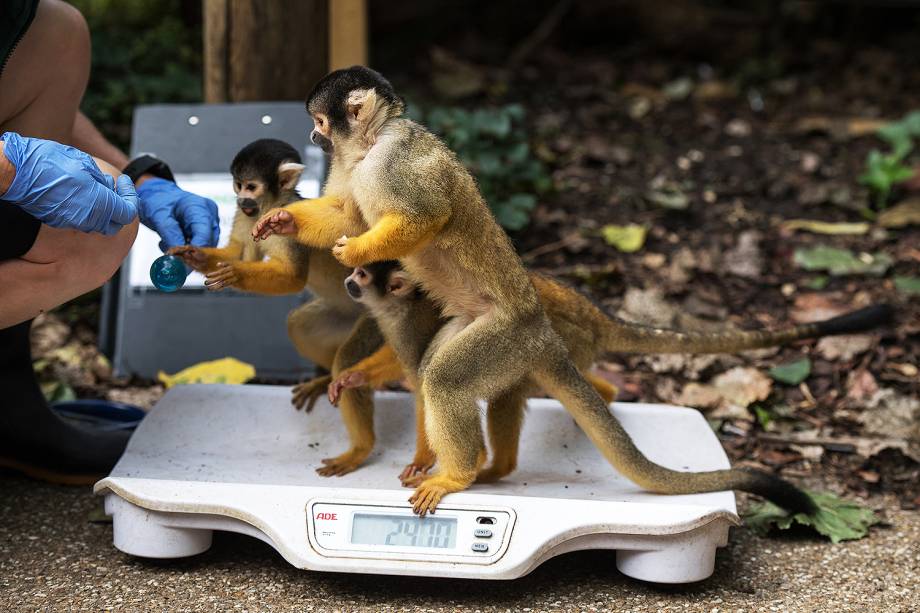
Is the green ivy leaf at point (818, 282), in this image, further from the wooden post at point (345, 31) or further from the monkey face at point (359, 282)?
the monkey face at point (359, 282)

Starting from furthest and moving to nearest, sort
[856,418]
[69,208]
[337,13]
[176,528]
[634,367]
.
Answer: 1. [337,13]
2. [634,367]
3. [856,418]
4. [176,528]
5. [69,208]

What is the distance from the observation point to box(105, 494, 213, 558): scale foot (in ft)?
7.55

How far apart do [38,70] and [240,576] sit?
1377mm

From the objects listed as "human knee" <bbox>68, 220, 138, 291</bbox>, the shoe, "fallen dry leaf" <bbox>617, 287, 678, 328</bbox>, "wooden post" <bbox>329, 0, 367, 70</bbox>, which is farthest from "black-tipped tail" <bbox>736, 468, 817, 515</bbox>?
"wooden post" <bbox>329, 0, 367, 70</bbox>

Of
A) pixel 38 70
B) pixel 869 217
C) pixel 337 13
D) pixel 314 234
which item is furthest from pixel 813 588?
pixel 337 13

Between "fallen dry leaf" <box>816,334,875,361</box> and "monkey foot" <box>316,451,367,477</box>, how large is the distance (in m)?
1.86

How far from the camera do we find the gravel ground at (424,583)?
2.24 m

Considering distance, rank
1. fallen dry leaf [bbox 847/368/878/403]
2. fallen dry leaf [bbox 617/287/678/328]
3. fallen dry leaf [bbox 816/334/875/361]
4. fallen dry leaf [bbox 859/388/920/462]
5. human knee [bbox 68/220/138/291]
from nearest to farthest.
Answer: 1. human knee [bbox 68/220/138/291]
2. fallen dry leaf [bbox 859/388/920/462]
3. fallen dry leaf [bbox 847/368/878/403]
4. fallen dry leaf [bbox 816/334/875/361]
5. fallen dry leaf [bbox 617/287/678/328]

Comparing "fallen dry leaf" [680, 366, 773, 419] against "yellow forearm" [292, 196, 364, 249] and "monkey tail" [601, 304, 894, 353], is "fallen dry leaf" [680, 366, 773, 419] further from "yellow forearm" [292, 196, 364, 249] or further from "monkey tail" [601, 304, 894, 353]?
"yellow forearm" [292, 196, 364, 249]

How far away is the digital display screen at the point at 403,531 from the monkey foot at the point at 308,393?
0.74m

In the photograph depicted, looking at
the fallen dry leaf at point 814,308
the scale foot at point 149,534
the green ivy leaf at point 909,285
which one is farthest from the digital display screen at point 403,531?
the green ivy leaf at point 909,285

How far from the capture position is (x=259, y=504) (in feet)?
7.37

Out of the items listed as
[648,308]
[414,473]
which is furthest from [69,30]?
[648,308]

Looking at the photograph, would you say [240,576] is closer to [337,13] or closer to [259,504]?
[259,504]
